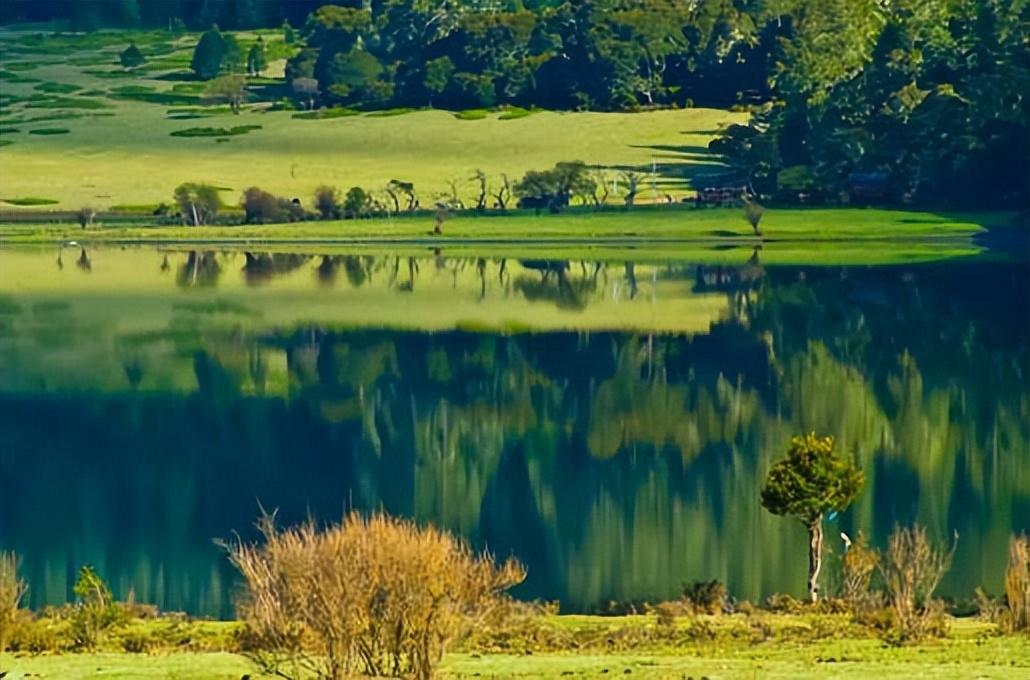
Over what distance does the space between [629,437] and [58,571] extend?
13.0 m

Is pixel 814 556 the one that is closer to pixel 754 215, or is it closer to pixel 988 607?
pixel 988 607

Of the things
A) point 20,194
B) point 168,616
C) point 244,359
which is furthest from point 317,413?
point 20,194

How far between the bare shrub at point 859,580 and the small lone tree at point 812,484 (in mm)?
369

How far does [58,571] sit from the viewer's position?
91.2 feet

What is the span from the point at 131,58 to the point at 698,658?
13171 centimetres

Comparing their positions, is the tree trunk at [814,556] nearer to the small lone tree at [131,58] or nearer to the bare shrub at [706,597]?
the bare shrub at [706,597]

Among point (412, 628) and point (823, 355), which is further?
point (823, 355)

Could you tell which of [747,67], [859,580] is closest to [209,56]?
[747,67]

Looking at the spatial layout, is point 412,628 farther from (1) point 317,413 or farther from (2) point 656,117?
(2) point 656,117

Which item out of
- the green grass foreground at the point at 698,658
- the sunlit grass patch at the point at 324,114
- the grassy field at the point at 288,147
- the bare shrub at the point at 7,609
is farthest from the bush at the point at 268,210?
the green grass foreground at the point at 698,658

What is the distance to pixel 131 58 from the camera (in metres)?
146

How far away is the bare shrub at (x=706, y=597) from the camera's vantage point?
22500 millimetres

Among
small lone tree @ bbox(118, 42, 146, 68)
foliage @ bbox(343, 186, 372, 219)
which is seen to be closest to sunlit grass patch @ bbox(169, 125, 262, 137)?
foliage @ bbox(343, 186, 372, 219)

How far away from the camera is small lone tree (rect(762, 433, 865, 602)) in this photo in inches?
918
